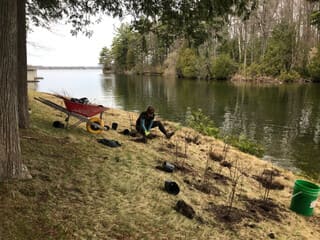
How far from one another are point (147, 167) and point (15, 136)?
90.6 inches

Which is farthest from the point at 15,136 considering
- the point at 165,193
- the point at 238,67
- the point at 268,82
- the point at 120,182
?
the point at 238,67

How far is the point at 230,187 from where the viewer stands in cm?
520

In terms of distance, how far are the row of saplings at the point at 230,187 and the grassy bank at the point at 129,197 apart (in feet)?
0.06

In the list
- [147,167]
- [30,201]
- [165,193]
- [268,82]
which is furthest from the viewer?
[268,82]

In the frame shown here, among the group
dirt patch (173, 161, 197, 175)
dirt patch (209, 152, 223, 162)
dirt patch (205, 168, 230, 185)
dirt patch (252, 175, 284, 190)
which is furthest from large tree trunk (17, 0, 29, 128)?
dirt patch (252, 175, 284, 190)

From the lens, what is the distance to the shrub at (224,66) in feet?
156

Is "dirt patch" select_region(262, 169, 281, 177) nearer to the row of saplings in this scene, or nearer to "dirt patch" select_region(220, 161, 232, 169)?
the row of saplings

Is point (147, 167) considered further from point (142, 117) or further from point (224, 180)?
→ point (142, 117)

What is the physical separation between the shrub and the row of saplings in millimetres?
42225

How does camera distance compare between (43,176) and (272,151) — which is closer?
(43,176)

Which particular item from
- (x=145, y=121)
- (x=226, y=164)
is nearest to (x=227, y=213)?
(x=226, y=164)

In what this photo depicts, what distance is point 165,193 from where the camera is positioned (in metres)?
4.34

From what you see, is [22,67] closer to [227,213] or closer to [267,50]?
[227,213]

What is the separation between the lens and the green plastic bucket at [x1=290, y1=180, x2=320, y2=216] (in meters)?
4.64
